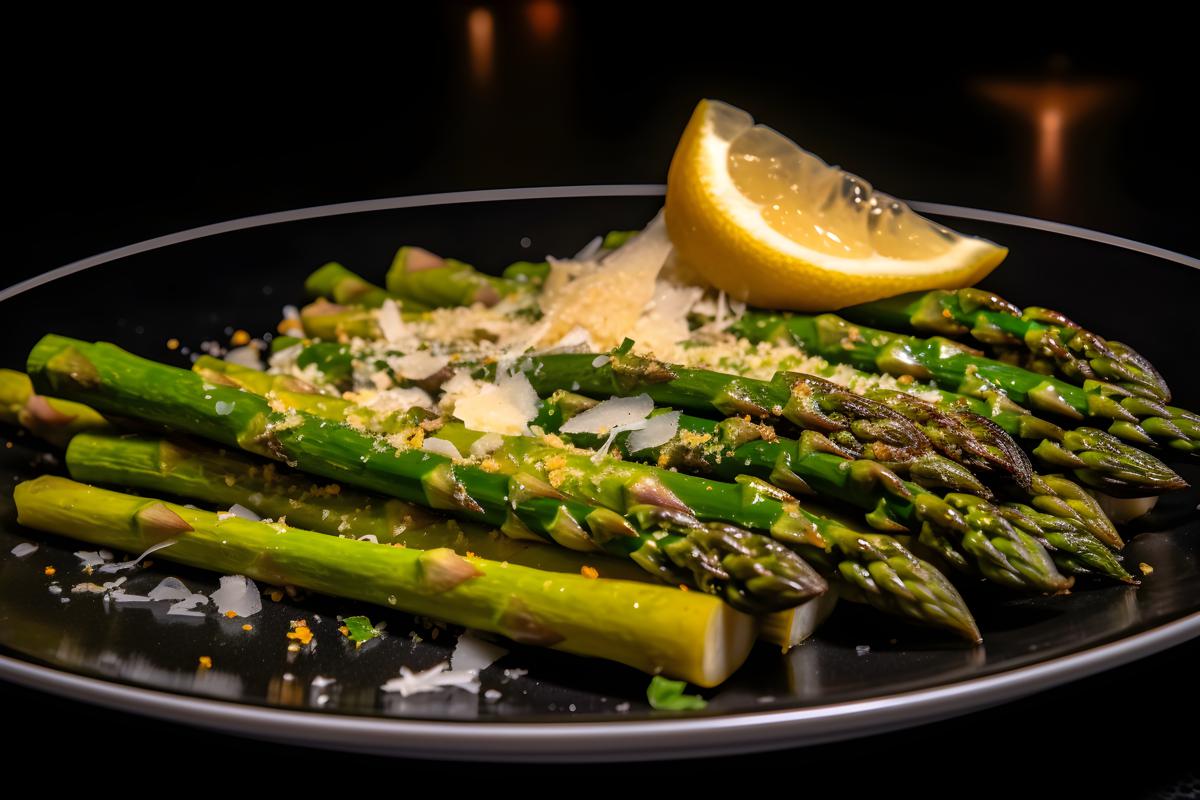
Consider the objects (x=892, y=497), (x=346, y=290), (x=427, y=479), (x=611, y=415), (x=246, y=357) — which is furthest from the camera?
(x=346, y=290)

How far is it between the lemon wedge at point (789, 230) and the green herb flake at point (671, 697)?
1523mm

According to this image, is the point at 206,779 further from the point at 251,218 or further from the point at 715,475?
the point at 251,218

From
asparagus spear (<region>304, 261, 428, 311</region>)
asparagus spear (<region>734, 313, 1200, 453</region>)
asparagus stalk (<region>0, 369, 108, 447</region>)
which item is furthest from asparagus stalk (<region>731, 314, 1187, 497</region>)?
asparagus stalk (<region>0, 369, 108, 447</region>)

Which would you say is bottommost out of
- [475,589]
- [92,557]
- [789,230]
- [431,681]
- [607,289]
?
[92,557]

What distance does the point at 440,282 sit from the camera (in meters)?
4.15

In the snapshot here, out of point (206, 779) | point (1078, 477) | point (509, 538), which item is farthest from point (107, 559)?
point (1078, 477)

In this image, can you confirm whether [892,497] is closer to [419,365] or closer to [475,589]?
[475,589]

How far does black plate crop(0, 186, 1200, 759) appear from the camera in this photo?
6.12ft

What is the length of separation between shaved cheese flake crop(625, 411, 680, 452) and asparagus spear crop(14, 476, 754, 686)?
0.44 m

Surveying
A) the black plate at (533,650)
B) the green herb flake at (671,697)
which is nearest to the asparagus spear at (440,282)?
the black plate at (533,650)

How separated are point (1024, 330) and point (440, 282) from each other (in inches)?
80.5

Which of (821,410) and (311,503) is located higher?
(821,410)

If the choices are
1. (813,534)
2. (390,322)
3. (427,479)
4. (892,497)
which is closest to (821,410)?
(892,497)

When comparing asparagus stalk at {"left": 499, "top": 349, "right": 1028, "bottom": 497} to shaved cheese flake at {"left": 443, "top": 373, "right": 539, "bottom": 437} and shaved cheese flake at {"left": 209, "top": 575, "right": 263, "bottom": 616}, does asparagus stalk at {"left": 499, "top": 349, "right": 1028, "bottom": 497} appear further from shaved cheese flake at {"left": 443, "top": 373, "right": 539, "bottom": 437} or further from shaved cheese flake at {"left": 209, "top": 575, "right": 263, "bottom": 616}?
shaved cheese flake at {"left": 209, "top": 575, "right": 263, "bottom": 616}
